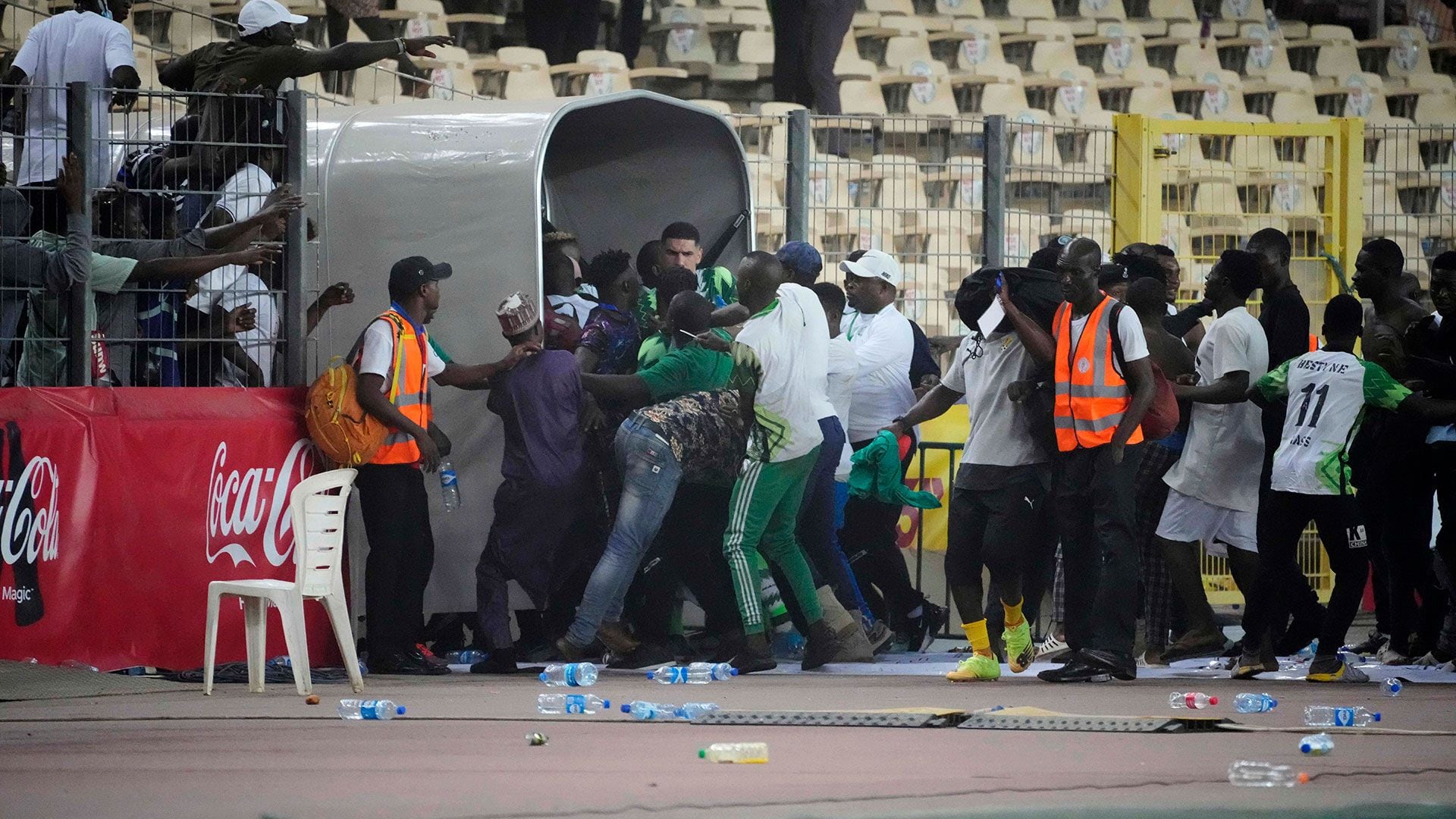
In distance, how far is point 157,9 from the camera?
14.3 m

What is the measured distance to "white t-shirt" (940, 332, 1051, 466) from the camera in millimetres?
7848

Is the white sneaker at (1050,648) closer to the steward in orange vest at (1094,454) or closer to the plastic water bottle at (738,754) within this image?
the steward in orange vest at (1094,454)

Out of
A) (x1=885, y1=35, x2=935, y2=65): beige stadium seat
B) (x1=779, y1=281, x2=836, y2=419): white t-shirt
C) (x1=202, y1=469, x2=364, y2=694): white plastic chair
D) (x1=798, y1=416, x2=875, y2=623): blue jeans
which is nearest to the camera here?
(x1=202, y1=469, x2=364, y2=694): white plastic chair

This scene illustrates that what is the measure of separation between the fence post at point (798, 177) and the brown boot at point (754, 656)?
2870 millimetres

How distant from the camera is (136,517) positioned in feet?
25.8

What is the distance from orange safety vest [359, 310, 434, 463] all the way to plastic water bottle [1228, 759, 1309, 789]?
4.30 metres

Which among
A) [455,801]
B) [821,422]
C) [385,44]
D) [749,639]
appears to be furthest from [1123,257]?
[455,801]

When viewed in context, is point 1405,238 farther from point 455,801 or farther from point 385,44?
point 455,801

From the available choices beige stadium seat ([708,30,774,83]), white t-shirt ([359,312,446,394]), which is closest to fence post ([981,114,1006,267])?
white t-shirt ([359,312,446,394])

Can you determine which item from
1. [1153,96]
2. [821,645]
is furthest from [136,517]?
[1153,96]

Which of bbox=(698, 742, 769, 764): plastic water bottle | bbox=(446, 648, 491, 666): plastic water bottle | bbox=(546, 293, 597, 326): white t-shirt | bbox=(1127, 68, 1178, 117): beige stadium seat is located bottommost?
bbox=(446, 648, 491, 666): plastic water bottle

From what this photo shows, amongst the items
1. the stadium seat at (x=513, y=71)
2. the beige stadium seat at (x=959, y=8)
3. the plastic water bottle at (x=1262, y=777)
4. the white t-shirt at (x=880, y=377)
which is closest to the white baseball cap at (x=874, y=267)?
the white t-shirt at (x=880, y=377)

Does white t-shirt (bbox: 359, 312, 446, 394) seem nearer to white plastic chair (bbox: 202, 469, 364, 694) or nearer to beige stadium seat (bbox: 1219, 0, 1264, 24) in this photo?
white plastic chair (bbox: 202, 469, 364, 694)

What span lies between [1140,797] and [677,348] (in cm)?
448
